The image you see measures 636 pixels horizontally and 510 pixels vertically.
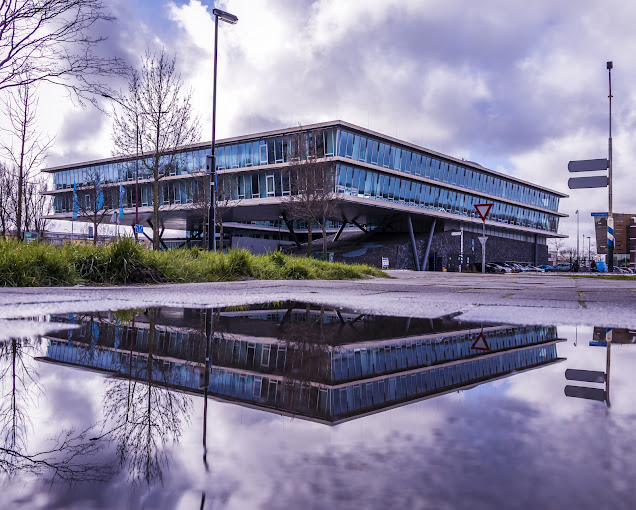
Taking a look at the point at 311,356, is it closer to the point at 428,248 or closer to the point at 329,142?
the point at 329,142

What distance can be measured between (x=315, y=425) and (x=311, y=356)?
0.99 metres

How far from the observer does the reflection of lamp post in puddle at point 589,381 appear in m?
1.56

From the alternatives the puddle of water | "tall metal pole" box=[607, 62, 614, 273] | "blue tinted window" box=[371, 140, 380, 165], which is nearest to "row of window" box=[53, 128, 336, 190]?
"blue tinted window" box=[371, 140, 380, 165]

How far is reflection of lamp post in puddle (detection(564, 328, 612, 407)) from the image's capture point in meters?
1.56

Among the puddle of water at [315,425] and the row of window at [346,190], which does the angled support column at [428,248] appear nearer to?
the row of window at [346,190]

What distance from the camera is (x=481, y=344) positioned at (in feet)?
8.46

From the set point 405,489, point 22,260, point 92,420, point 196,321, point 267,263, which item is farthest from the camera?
point 267,263

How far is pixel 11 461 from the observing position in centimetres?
107

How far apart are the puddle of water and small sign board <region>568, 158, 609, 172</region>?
18064mm

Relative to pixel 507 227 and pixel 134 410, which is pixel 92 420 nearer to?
pixel 134 410

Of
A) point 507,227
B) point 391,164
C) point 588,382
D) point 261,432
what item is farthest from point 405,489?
point 507,227

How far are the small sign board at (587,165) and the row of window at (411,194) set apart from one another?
20038 mm

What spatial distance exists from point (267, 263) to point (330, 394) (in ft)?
42.4

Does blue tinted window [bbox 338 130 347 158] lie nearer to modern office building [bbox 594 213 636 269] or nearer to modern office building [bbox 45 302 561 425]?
modern office building [bbox 45 302 561 425]
